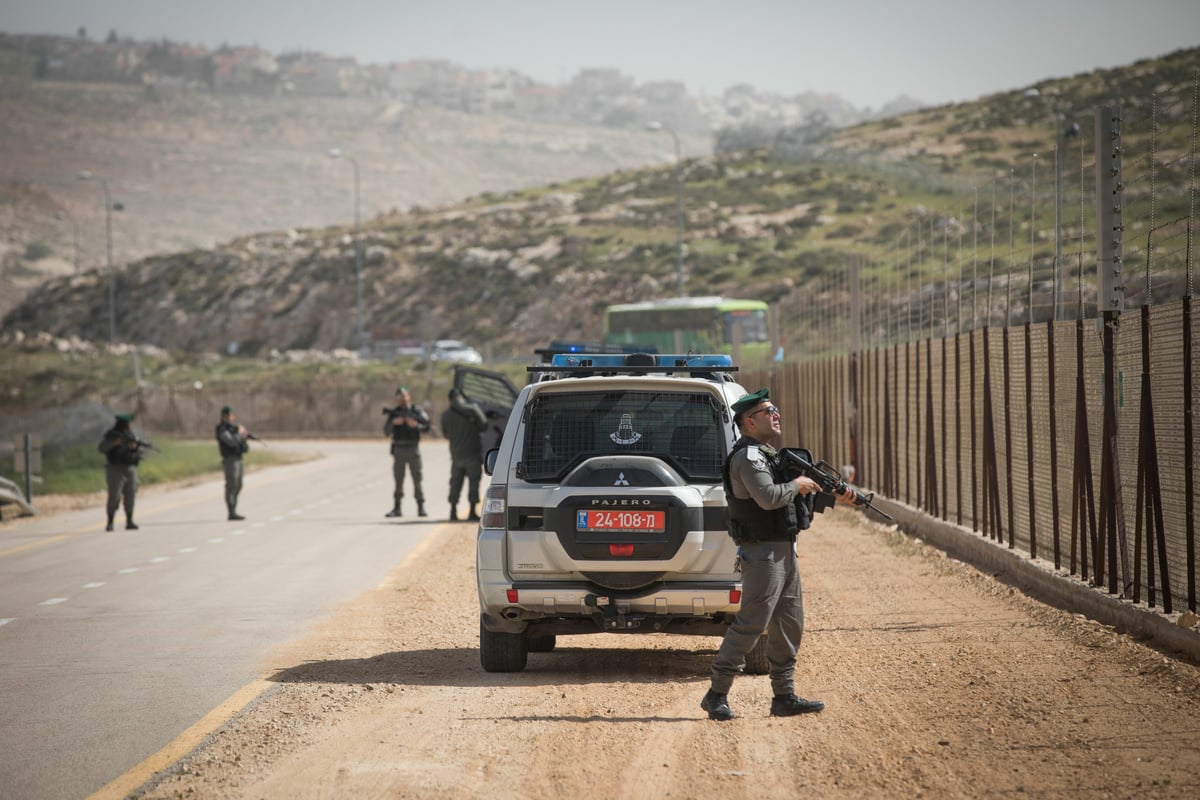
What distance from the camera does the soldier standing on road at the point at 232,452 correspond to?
2505cm

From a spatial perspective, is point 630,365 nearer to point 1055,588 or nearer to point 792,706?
point 792,706

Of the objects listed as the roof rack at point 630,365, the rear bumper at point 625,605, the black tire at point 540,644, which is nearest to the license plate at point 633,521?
the rear bumper at point 625,605

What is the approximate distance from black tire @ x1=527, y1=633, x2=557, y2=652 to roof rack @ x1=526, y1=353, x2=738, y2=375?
6.68 feet

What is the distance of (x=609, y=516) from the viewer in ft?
31.6

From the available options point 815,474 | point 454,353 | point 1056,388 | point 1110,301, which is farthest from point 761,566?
point 454,353

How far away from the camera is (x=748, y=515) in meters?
8.34

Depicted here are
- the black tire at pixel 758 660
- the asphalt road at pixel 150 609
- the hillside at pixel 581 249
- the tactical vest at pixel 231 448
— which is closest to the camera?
the asphalt road at pixel 150 609

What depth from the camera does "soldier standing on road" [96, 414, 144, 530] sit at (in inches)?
930

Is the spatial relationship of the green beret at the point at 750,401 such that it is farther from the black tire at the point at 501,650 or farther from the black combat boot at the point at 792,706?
the black tire at the point at 501,650

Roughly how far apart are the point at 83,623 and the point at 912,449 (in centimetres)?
1161

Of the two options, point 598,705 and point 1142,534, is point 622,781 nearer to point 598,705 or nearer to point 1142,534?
point 598,705

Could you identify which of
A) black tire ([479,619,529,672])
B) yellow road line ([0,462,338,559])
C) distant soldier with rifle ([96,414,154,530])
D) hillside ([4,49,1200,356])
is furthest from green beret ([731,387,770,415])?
hillside ([4,49,1200,356])

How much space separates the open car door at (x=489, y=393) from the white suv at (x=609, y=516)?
1336cm

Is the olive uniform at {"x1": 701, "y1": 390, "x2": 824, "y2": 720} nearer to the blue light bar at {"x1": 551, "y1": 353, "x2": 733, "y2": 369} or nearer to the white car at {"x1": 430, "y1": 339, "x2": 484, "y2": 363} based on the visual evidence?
the blue light bar at {"x1": 551, "y1": 353, "x2": 733, "y2": 369}
